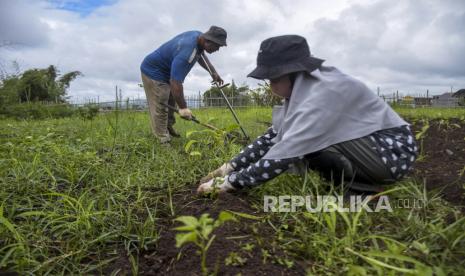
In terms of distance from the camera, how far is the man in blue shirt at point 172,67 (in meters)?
3.71

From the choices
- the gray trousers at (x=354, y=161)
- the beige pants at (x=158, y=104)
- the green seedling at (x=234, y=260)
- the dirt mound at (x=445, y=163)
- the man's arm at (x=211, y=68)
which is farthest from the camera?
the man's arm at (x=211, y=68)

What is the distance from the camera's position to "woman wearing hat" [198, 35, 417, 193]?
1.62m

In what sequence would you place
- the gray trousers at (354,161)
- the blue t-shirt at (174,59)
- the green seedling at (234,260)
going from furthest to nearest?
the blue t-shirt at (174,59), the gray trousers at (354,161), the green seedling at (234,260)

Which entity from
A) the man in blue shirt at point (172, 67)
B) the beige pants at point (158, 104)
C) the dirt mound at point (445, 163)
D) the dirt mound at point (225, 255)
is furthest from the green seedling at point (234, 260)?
the beige pants at point (158, 104)

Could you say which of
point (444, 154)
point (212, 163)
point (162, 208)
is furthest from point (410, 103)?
point (162, 208)

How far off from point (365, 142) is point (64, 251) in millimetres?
1416

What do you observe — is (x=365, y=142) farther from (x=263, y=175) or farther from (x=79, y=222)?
(x=79, y=222)

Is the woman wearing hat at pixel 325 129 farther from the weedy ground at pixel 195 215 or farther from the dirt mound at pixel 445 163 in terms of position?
the dirt mound at pixel 445 163

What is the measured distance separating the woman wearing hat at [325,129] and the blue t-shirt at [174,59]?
201cm

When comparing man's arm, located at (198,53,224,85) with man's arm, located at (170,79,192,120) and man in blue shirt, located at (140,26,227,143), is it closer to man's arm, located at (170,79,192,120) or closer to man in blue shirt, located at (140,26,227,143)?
man in blue shirt, located at (140,26,227,143)

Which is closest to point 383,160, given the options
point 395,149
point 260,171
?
point 395,149

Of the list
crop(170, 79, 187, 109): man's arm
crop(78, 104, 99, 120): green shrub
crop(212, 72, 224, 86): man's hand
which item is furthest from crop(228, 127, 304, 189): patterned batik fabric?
crop(78, 104, 99, 120): green shrub

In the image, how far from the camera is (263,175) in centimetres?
168

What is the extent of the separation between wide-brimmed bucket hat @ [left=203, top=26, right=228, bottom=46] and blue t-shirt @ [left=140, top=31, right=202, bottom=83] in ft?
0.47
